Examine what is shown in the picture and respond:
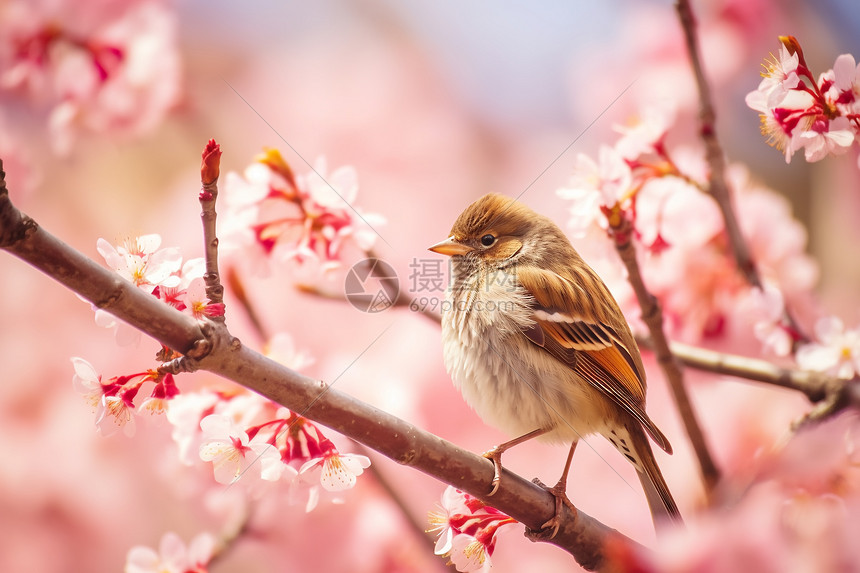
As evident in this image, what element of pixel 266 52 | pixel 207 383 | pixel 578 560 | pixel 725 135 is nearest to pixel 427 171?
pixel 266 52

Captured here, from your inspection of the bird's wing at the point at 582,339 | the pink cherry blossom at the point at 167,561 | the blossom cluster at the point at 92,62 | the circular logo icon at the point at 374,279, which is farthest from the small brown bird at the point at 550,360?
the blossom cluster at the point at 92,62

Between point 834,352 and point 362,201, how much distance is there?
0.67 m

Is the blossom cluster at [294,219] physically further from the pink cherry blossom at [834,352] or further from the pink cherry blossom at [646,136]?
the pink cherry blossom at [834,352]

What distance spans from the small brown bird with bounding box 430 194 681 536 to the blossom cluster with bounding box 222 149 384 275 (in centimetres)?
13

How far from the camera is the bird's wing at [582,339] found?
86 cm

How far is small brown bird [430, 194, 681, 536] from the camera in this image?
86 cm

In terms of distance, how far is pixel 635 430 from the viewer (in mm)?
893

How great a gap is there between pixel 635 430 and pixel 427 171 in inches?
33.2

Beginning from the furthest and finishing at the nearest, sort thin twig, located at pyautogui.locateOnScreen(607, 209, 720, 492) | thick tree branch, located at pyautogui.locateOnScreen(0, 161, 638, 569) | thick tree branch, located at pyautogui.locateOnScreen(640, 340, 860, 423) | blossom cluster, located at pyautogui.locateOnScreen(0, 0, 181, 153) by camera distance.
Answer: blossom cluster, located at pyautogui.locateOnScreen(0, 0, 181, 153) → thick tree branch, located at pyautogui.locateOnScreen(640, 340, 860, 423) → thin twig, located at pyautogui.locateOnScreen(607, 209, 720, 492) → thick tree branch, located at pyautogui.locateOnScreen(0, 161, 638, 569)

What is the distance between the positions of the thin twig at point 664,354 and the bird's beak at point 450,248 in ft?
0.76

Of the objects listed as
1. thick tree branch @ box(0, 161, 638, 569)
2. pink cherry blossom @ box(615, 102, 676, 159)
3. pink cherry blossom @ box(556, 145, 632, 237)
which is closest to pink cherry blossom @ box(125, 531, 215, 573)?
thick tree branch @ box(0, 161, 638, 569)

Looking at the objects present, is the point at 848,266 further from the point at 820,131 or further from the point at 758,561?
the point at 758,561

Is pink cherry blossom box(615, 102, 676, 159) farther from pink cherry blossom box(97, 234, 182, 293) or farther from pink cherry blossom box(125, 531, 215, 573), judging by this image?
pink cherry blossom box(125, 531, 215, 573)

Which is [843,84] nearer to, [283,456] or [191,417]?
[283,456]
